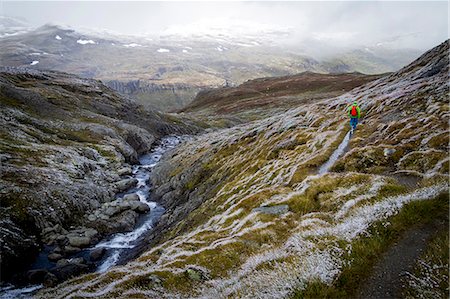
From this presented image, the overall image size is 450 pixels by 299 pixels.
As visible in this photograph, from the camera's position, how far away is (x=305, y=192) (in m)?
29.2

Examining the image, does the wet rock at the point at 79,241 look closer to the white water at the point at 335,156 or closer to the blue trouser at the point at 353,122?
the white water at the point at 335,156

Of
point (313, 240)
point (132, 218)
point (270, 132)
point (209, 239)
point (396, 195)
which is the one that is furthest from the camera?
point (270, 132)

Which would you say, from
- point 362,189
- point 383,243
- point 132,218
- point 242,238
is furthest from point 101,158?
point 383,243

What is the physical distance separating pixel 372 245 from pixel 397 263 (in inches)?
70.5

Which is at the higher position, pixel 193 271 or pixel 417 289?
pixel 417 289

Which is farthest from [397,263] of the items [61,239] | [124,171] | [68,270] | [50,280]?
[124,171]

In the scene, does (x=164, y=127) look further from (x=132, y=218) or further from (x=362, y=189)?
(x=362, y=189)

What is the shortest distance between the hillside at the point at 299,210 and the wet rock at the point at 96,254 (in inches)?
214

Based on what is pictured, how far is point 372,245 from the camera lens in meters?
17.3

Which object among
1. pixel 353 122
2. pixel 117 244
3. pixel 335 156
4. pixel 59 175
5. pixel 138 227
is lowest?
pixel 117 244

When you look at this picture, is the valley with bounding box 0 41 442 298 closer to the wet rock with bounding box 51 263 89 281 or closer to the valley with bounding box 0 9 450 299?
the valley with bounding box 0 9 450 299

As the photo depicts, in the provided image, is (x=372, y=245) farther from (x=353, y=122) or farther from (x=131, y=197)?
(x=131, y=197)

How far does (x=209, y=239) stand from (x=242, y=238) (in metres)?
4.42

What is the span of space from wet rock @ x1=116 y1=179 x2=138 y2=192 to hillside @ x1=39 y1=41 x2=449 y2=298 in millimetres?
17323
